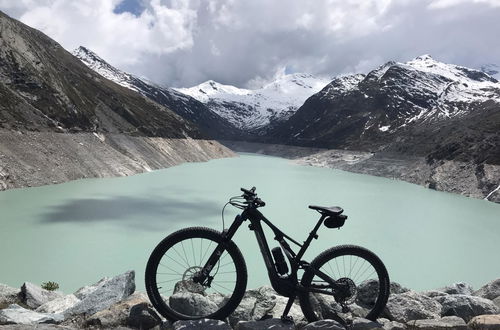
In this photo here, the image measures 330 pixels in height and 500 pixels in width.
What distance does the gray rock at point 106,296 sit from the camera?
8250mm

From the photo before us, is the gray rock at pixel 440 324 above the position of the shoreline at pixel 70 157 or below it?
below

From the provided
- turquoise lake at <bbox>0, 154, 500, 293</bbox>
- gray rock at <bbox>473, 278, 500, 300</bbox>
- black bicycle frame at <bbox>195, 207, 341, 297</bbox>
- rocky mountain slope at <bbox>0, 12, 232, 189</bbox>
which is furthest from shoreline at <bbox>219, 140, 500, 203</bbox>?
black bicycle frame at <bbox>195, 207, 341, 297</bbox>

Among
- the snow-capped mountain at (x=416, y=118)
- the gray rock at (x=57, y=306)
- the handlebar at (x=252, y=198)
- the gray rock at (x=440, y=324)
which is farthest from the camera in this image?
the snow-capped mountain at (x=416, y=118)

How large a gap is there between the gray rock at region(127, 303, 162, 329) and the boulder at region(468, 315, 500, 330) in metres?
5.08

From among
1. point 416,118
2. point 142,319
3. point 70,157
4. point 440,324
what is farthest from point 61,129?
point 416,118

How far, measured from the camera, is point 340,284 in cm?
716

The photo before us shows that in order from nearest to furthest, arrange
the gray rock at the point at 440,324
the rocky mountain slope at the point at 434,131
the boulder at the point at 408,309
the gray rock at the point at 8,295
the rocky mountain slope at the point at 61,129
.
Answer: the gray rock at the point at 440,324 → the boulder at the point at 408,309 → the gray rock at the point at 8,295 → the rocky mountain slope at the point at 61,129 → the rocky mountain slope at the point at 434,131

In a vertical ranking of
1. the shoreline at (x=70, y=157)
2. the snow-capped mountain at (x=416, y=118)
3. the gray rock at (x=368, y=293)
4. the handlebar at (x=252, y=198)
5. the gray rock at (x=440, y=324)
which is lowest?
the gray rock at (x=440, y=324)

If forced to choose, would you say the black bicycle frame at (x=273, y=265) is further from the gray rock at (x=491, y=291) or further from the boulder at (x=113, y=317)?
the gray rock at (x=491, y=291)

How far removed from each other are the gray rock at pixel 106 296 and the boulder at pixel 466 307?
695 cm

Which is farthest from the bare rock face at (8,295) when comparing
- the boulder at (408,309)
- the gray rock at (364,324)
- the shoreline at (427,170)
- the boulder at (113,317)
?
the shoreline at (427,170)

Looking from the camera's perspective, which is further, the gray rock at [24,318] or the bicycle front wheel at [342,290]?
the bicycle front wheel at [342,290]

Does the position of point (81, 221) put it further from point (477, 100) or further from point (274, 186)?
point (477, 100)

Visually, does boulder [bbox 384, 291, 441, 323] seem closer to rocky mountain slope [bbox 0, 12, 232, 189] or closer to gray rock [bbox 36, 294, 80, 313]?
gray rock [bbox 36, 294, 80, 313]
